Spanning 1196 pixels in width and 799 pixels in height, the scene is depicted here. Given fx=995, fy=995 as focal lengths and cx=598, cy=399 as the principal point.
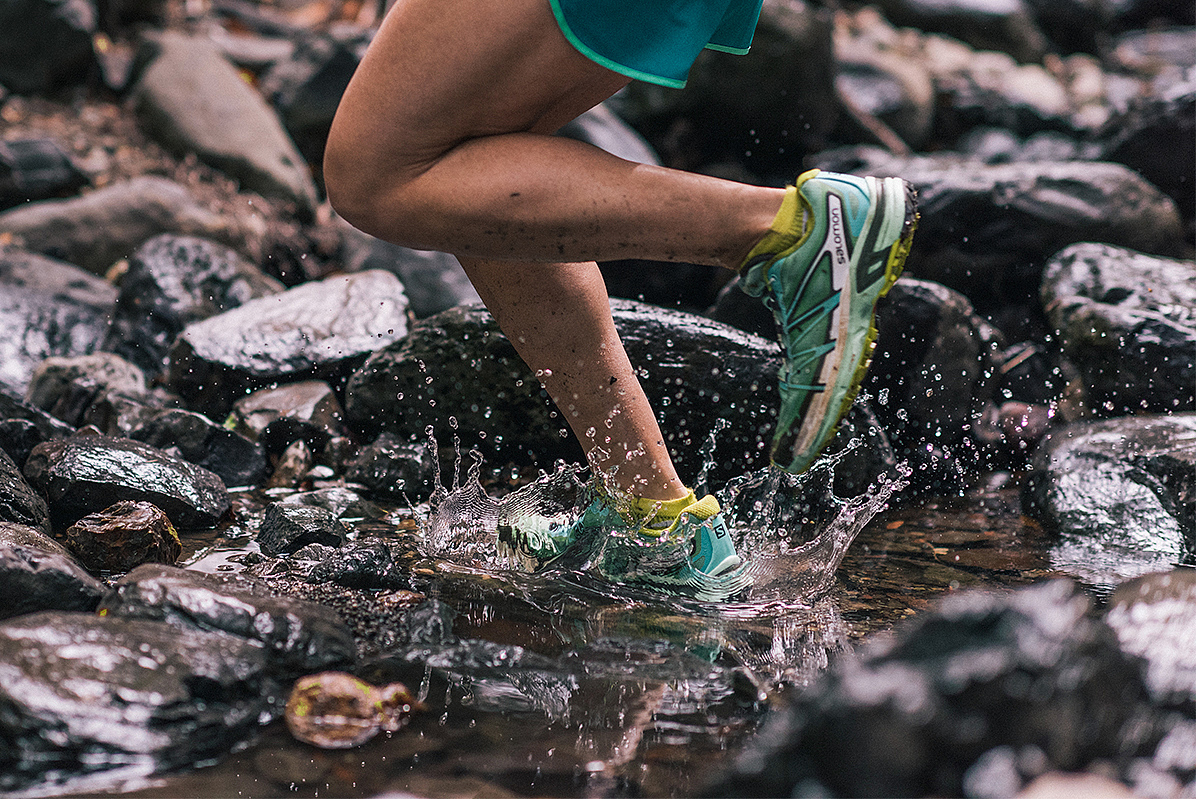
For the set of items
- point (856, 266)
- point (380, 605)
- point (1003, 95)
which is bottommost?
point (1003, 95)

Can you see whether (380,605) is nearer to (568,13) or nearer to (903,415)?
(568,13)

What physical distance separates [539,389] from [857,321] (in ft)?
5.46

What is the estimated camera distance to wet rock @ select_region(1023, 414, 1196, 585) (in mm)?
2740

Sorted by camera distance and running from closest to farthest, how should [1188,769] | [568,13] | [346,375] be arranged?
[1188,769] < [568,13] < [346,375]

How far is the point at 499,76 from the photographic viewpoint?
5.41 feet

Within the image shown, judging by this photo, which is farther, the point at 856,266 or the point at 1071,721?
the point at 856,266

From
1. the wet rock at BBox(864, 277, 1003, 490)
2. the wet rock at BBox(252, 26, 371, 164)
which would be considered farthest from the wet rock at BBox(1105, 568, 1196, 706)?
the wet rock at BBox(252, 26, 371, 164)

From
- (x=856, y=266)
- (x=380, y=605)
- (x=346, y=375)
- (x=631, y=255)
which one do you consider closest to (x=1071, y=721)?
(x=856, y=266)

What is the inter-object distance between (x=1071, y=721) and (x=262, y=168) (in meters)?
6.41

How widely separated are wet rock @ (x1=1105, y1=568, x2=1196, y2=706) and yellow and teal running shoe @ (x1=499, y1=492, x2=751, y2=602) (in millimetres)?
864

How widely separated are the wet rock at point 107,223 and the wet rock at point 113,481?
9.58 feet

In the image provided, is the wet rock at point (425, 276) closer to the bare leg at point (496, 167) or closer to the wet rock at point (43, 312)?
the wet rock at point (43, 312)

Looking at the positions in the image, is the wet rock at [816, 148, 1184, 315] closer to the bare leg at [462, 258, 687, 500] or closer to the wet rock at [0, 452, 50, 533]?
the bare leg at [462, 258, 687, 500]

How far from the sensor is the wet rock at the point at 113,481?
262 cm
